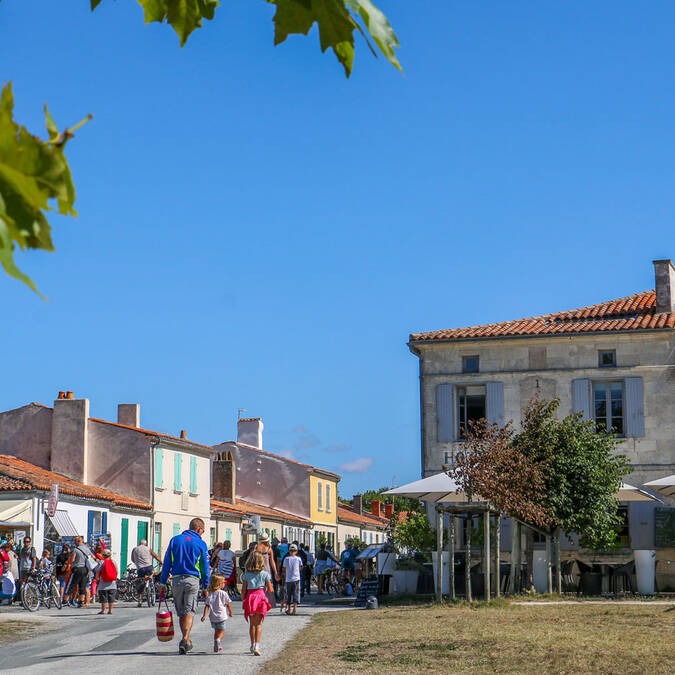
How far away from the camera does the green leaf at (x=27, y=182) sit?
136 centimetres

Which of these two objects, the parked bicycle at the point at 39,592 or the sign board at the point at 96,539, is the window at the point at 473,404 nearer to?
the sign board at the point at 96,539

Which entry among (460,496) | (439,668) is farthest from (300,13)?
(460,496)

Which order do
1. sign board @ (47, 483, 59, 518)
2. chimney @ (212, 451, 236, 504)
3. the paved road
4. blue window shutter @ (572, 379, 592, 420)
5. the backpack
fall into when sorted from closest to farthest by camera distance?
1. the paved road
2. the backpack
3. sign board @ (47, 483, 59, 518)
4. blue window shutter @ (572, 379, 592, 420)
5. chimney @ (212, 451, 236, 504)

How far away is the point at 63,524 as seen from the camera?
33.3 meters

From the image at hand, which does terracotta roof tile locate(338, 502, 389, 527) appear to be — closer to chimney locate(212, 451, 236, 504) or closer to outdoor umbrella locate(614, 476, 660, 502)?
chimney locate(212, 451, 236, 504)

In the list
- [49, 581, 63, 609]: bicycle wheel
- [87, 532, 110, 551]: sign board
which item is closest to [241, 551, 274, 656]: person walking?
[49, 581, 63, 609]: bicycle wheel

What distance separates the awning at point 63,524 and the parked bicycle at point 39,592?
5189 millimetres

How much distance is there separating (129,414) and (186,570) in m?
33.5

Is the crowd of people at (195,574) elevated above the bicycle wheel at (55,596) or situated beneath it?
elevated above

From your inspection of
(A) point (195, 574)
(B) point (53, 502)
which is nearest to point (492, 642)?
(A) point (195, 574)

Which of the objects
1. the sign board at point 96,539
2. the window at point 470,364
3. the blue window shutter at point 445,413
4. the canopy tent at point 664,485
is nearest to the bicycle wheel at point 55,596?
the sign board at point 96,539

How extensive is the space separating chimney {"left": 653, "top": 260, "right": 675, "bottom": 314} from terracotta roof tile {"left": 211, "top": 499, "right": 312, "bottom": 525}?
22.3 meters

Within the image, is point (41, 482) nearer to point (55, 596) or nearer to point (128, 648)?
point (55, 596)

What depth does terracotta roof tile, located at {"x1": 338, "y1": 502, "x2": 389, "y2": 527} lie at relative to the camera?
244 ft
